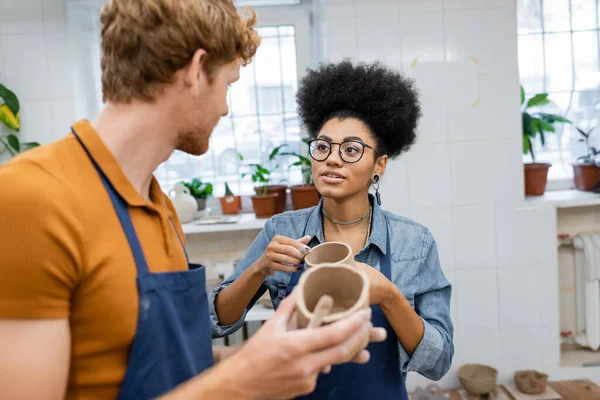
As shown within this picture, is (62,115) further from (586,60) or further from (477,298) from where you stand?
(586,60)

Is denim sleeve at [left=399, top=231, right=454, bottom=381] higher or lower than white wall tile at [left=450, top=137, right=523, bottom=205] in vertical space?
lower

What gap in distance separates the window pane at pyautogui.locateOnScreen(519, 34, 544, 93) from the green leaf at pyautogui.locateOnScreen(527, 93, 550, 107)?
0.26 m

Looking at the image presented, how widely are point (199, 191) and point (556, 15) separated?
2546 mm

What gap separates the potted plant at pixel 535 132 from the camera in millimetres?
2994

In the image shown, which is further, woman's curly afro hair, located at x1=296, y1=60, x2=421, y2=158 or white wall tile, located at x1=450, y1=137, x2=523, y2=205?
white wall tile, located at x1=450, y1=137, x2=523, y2=205

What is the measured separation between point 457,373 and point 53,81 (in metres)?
2.91

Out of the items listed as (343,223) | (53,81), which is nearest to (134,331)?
(343,223)

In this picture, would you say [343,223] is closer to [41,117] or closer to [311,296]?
[311,296]

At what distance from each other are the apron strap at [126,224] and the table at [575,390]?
2622 millimetres

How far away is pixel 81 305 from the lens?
0.73 meters

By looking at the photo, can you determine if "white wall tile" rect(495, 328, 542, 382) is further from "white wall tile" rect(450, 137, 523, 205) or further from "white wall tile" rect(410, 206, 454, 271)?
"white wall tile" rect(450, 137, 523, 205)

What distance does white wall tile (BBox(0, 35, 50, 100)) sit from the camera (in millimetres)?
2830

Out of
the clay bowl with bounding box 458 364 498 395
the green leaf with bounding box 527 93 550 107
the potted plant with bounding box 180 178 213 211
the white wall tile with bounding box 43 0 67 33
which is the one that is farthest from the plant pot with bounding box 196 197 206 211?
the green leaf with bounding box 527 93 550 107

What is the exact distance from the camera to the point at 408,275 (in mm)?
1428
